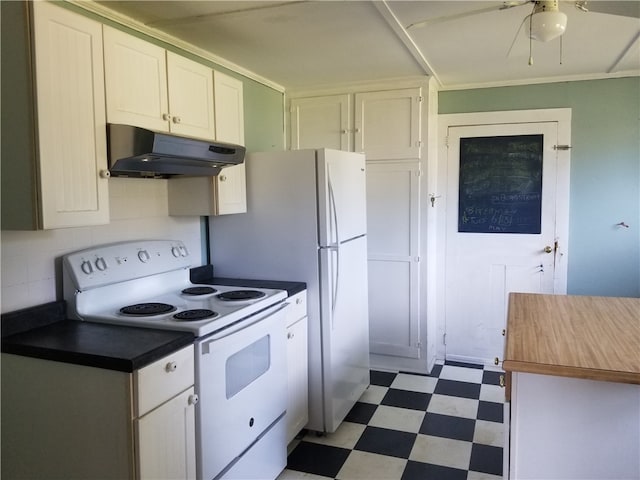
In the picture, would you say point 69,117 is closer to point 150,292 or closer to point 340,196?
point 150,292

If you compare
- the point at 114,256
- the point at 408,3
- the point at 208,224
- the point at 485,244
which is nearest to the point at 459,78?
Result: the point at 485,244

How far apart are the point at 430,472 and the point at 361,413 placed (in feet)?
2.47

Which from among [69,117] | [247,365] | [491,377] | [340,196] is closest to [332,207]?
[340,196]

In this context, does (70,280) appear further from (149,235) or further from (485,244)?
(485,244)

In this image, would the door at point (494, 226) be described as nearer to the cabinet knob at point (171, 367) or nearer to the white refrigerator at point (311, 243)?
the white refrigerator at point (311, 243)

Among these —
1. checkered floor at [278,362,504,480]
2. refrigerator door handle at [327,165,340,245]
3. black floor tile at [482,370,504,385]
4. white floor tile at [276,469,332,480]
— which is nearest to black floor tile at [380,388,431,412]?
checkered floor at [278,362,504,480]

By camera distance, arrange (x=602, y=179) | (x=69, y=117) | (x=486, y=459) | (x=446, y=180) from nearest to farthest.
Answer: (x=69, y=117) < (x=486, y=459) < (x=602, y=179) < (x=446, y=180)

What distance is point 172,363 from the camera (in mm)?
1780

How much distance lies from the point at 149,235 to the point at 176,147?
27.3 inches

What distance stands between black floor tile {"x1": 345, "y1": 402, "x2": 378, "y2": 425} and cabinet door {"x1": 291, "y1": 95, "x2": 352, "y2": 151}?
6.19 feet

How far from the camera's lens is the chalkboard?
3826 millimetres

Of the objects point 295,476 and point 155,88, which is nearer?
point 155,88

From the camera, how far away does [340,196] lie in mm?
2961

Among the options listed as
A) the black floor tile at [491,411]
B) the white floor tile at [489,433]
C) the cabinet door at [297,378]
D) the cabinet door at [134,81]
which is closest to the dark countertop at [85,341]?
the cabinet door at [134,81]
